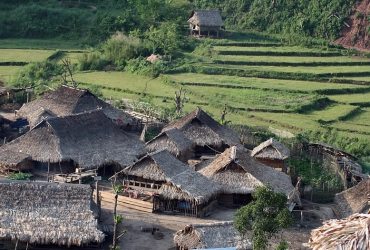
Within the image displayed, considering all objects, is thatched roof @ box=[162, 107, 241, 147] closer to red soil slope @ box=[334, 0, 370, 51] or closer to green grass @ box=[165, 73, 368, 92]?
green grass @ box=[165, 73, 368, 92]

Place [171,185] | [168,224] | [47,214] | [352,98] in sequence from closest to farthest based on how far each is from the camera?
[47,214] < [168,224] < [171,185] < [352,98]

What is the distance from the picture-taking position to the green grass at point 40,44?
50.2 meters

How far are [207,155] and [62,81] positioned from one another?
15053 millimetres

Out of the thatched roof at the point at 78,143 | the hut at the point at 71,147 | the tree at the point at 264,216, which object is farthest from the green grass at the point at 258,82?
the tree at the point at 264,216

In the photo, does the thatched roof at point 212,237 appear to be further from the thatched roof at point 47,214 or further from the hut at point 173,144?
the hut at point 173,144

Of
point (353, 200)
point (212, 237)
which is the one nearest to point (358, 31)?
point (353, 200)

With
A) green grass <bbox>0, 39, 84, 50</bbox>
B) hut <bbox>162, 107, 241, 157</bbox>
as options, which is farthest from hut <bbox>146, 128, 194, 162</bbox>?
green grass <bbox>0, 39, 84, 50</bbox>

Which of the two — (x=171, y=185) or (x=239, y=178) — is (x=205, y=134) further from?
(x=171, y=185)

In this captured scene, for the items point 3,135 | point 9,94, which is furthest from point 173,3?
point 3,135

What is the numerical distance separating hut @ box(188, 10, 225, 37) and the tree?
35168 millimetres

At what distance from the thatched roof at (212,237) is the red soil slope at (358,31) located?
3379 cm

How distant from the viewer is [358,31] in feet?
169

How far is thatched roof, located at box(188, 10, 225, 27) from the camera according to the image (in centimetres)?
5272

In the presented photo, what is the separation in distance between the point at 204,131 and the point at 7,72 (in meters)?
18.3
